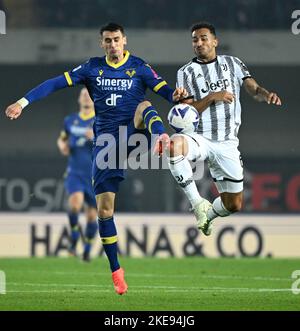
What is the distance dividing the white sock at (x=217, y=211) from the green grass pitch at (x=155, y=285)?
0.70m

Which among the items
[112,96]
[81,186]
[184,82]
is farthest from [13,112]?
[81,186]

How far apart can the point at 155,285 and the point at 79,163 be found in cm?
472

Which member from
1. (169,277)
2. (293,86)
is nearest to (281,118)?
(293,86)

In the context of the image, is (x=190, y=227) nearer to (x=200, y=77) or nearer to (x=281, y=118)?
(x=281, y=118)

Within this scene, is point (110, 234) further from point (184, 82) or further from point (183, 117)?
point (184, 82)

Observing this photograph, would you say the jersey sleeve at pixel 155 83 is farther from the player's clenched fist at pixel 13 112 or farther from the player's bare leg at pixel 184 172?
the player's clenched fist at pixel 13 112

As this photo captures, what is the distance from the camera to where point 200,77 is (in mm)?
10047

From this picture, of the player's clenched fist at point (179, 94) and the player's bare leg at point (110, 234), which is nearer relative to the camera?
the player's clenched fist at point (179, 94)

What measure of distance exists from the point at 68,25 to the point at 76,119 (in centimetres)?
390

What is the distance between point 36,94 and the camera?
371 inches

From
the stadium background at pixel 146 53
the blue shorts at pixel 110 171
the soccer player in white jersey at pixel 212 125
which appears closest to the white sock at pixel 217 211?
the soccer player in white jersey at pixel 212 125

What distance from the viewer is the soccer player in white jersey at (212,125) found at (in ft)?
31.9

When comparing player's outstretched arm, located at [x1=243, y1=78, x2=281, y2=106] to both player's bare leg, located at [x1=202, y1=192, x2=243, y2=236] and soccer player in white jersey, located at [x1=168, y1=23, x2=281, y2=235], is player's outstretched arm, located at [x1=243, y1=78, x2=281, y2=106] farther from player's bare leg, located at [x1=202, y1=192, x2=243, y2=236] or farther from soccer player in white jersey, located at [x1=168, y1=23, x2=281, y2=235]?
player's bare leg, located at [x1=202, y1=192, x2=243, y2=236]

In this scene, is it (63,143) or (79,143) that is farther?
(79,143)
